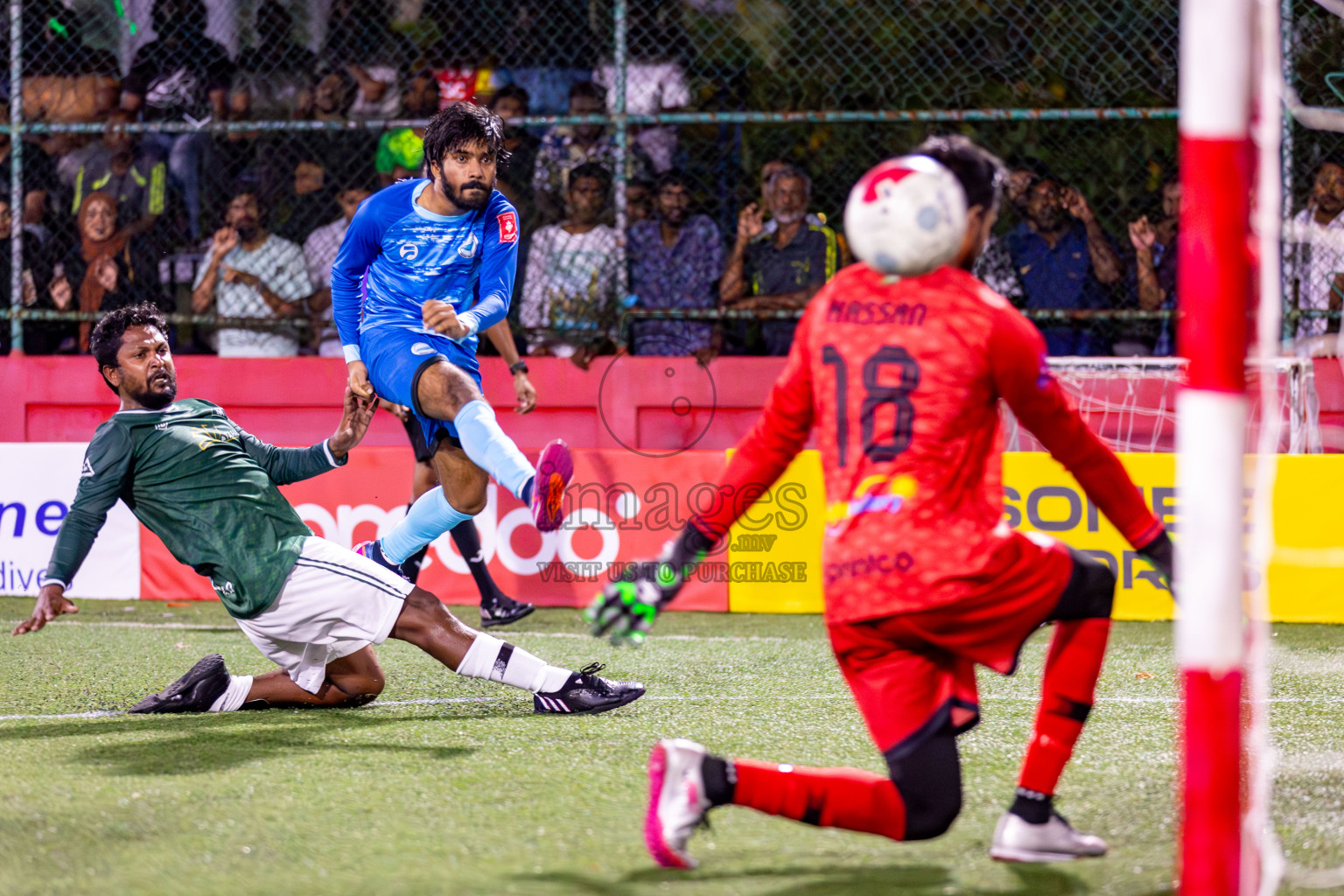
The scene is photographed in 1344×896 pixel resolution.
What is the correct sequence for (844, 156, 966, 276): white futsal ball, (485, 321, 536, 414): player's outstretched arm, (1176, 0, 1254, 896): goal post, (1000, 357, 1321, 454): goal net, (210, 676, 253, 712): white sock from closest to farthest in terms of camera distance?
(1176, 0, 1254, 896): goal post → (844, 156, 966, 276): white futsal ball → (210, 676, 253, 712): white sock → (485, 321, 536, 414): player's outstretched arm → (1000, 357, 1321, 454): goal net

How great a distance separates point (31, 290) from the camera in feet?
30.5

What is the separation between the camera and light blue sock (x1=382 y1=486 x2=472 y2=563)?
5.58 m

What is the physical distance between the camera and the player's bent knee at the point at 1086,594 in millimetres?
2883

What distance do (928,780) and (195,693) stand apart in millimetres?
2787

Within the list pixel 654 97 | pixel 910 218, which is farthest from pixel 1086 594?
pixel 654 97

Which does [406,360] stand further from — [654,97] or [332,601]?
[654,97]

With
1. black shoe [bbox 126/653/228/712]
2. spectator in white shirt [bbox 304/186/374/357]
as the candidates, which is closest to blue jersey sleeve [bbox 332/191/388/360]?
black shoe [bbox 126/653/228/712]

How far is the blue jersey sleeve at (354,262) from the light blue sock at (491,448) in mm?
814

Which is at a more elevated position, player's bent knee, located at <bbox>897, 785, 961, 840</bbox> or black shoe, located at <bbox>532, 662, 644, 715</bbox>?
player's bent knee, located at <bbox>897, 785, 961, 840</bbox>

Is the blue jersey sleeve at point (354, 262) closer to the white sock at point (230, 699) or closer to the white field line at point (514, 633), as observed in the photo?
the white sock at point (230, 699)

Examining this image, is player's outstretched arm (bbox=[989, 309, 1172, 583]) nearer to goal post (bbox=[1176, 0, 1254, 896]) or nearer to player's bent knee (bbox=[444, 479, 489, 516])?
goal post (bbox=[1176, 0, 1254, 896])

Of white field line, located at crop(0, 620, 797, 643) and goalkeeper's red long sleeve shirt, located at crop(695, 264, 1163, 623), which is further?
white field line, located at crop(0, 620, 797, 643)

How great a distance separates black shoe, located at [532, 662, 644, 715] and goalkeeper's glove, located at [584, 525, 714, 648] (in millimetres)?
1636

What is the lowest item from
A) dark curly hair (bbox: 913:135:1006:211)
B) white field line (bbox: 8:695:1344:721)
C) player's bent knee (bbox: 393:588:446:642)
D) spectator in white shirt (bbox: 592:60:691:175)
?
white field line (bbox: 8:695:1344:721)
